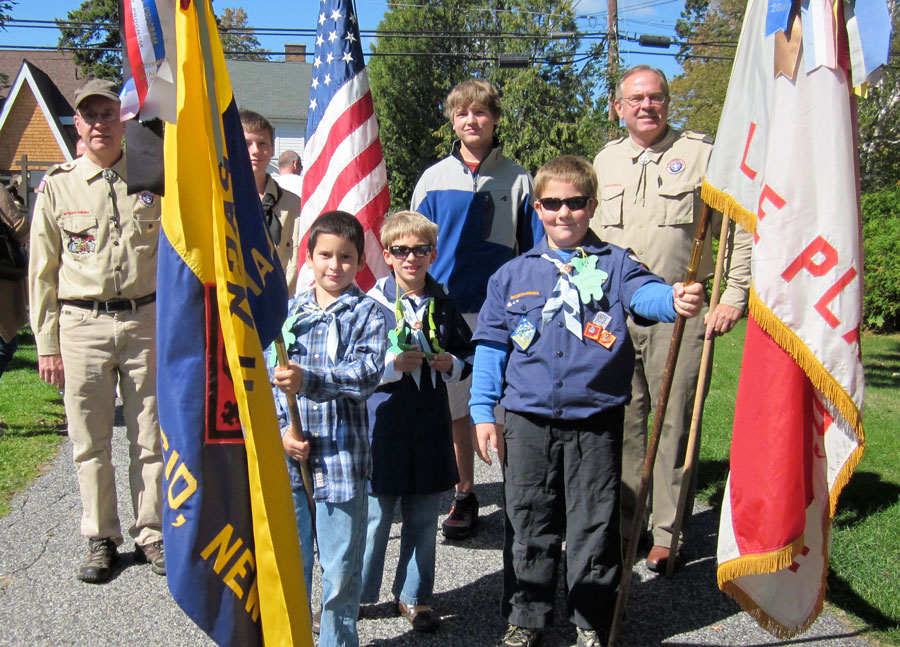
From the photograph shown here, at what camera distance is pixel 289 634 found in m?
2.27

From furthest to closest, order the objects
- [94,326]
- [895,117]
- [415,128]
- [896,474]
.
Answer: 1. [415,128]
2. [895,117]
3. [896,474]
4. [94,326]

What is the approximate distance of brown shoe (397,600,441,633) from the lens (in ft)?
11.0

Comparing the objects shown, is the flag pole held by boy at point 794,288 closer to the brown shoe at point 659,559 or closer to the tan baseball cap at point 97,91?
the brown shoe at point 659,559

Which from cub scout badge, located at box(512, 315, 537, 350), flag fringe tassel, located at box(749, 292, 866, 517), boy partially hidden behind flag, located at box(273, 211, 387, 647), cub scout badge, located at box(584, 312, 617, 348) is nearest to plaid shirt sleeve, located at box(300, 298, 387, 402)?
boy partially hidden behind flag, located at box(273, 211, 387, 647)

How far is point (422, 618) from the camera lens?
3.35 meters

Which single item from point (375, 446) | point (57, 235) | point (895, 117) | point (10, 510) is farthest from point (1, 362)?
point (895, 117)

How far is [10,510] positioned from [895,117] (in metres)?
19.4

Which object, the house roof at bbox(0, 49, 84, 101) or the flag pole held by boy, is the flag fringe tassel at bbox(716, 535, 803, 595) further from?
the house roof at bbox(0, 49, 84, 101)

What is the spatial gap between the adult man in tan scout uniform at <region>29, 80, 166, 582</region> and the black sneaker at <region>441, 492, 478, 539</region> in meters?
1.54

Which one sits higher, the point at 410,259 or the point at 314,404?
the point at 410,259

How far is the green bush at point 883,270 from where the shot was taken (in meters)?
13.1

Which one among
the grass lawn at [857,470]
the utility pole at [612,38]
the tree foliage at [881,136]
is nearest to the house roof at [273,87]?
the utility pole at [612,38]

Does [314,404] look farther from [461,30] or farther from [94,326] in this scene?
[461,30]

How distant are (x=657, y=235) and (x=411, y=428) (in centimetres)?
161
